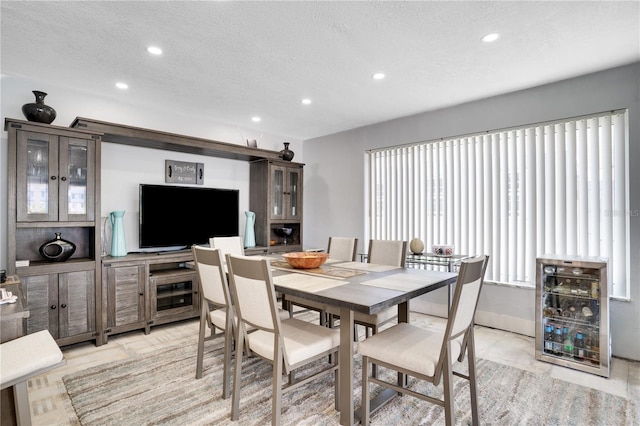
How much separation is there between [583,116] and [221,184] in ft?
13.9

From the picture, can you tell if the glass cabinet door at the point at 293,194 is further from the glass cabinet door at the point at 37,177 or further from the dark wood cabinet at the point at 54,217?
the glass cabinet door at the point at 37,177

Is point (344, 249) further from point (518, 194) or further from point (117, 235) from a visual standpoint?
point (117, 235)

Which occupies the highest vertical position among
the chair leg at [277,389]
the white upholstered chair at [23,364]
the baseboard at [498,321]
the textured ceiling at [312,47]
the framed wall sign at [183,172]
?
the textured ceiling at [312,47]

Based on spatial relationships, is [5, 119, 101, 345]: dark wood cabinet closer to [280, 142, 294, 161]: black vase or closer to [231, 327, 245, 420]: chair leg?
[231, 327, 245, 420]: chair leg

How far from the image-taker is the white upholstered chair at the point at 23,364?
143 centimetres

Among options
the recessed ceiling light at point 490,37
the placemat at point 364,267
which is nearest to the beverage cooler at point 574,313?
the placemat at point 364,267

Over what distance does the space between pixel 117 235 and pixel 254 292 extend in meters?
2.48

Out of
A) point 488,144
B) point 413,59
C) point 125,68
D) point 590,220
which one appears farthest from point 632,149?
point 125,68

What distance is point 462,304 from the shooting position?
5.62 feet

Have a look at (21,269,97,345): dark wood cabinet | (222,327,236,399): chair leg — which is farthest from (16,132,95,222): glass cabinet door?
(222,327,236,399): chair leg

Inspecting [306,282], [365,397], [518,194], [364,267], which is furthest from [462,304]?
[518,194]

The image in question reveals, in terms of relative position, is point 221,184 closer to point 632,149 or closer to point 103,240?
point 103,240

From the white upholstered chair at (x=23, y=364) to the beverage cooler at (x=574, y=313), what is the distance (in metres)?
3.47

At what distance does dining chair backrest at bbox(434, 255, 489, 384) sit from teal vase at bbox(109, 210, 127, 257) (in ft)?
10.9
